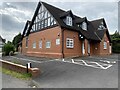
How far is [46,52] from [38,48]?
9.95 feet

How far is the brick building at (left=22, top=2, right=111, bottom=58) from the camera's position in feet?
72.7

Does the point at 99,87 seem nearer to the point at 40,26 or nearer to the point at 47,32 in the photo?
the point at 47,32

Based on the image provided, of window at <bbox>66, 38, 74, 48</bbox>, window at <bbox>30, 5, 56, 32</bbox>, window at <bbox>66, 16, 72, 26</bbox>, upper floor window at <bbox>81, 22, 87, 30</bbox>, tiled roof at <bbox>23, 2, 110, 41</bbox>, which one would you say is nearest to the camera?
window at <bbox>66, 38, 74, 48</bbox>

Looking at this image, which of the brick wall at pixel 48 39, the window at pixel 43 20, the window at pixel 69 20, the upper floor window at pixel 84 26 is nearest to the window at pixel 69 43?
the brick wall at pixel 48 39

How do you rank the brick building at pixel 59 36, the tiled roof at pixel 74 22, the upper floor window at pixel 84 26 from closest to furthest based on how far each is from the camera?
the brick building at pixel 59 36, the tiled roof at pixel 74 22, the upper floor window at pixel 84 26

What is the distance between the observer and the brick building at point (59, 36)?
72.7 feet

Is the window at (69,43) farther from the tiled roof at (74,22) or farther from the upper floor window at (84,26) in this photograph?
the upper floor window at (84,26)

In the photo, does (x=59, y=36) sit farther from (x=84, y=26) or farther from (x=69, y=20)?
(x=84, y=26)

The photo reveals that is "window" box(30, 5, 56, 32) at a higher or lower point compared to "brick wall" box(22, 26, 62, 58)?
higher

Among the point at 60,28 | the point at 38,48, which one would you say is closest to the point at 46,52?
the point at 38,48

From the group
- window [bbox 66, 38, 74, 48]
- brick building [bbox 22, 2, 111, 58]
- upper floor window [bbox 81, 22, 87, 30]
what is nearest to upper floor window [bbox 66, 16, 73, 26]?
brick building [bbox 22, 2, 111, 58]

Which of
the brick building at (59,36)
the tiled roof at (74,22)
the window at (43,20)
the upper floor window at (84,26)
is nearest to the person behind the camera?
the brick building at (59,36)

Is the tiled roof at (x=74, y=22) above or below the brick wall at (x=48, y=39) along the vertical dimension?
above

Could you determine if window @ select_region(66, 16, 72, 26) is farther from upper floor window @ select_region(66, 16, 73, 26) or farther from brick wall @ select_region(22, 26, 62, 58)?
brick wall @ select_region(22, 26, 62, 58)
